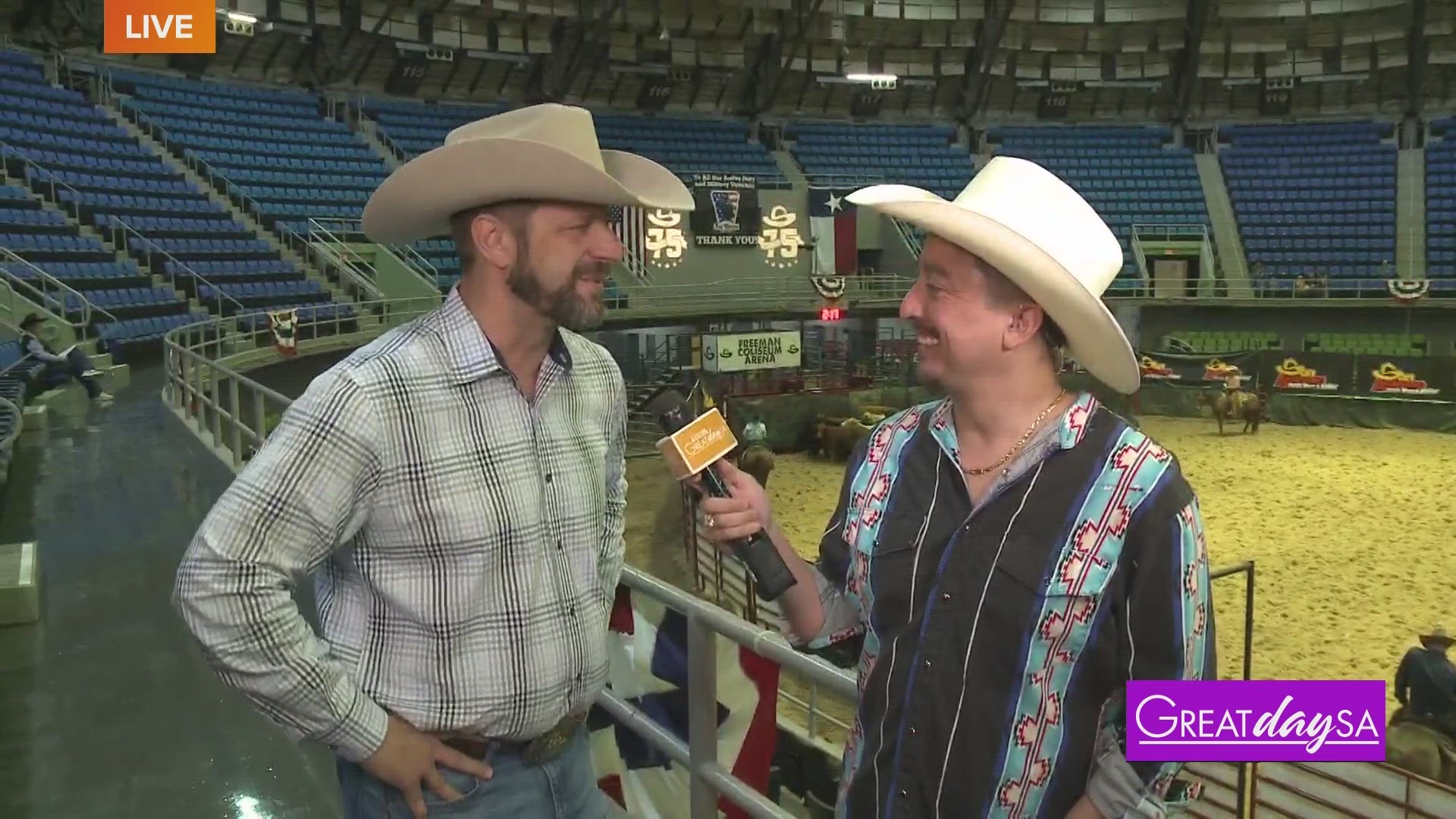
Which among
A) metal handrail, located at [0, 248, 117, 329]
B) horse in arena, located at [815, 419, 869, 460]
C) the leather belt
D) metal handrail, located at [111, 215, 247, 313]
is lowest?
horse in arena, located at [815, 419, 869, 460]

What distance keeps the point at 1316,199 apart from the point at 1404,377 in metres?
13.4

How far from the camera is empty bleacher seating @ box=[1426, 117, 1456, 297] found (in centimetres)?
2750

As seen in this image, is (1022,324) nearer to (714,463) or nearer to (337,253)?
(714,463)

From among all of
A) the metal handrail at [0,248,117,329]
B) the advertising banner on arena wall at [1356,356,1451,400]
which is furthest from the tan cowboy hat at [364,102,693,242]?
the advertising banner on arena wall at [1356,356,1451,400]

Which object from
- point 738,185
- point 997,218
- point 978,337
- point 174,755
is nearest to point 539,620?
point 978,337

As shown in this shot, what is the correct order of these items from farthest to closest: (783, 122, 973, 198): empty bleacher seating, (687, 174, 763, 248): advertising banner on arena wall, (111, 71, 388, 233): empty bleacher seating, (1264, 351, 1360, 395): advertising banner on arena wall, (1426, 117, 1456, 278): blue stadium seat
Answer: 1. (783, 122, 973, 198): empty bleacher seating
2. (1426, 117, 1456, 278): blue stadium seat
3. (687, 174, 763, 248): advertising banner on arena wall
4. (111, 71, 388, 233): empty bleacher seating
5. (1264, 351, 1360, 395): advertising banner on arena wall

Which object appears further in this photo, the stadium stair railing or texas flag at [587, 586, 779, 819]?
the stadium stair railing

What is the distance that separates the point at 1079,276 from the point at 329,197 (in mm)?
23464

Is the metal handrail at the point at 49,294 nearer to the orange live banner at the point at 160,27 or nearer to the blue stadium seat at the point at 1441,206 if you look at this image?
the orange live banner at the point at 160,27

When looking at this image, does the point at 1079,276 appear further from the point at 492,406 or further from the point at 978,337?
the point at 492,406

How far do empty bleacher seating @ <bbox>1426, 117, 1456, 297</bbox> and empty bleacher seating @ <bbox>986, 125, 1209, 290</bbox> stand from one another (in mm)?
5526

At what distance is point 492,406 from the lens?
6.60 feet

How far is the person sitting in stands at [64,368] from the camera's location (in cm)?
1141

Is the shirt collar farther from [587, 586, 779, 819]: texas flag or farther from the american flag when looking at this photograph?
the american flag
